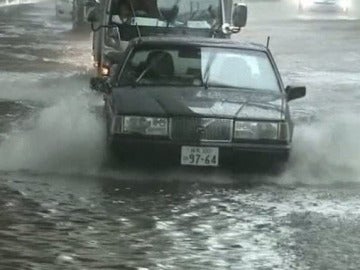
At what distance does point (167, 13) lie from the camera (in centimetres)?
1591

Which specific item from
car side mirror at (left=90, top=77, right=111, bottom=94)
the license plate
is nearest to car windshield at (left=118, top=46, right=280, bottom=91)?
car side mirror at (left=90, top=77, right=111, bottom=94)

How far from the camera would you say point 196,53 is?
10781mm

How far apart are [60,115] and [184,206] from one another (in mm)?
5186

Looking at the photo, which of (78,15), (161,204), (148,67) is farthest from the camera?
(78,15)

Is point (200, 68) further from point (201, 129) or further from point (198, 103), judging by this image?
point (201, 129)

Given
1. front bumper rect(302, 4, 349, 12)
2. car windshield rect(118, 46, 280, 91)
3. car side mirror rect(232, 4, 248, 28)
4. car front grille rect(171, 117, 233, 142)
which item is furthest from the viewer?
front bumper rect(302, 4, 349, 12)

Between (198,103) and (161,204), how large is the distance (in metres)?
1.36

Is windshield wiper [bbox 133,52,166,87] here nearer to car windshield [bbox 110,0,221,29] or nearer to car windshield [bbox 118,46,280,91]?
car windshield [bbox 118,46,280,91]

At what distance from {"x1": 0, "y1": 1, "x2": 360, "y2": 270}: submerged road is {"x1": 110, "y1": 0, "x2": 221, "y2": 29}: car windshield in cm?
153

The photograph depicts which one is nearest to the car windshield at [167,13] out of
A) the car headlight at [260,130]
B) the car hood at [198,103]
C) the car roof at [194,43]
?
the car roof at [194,43]

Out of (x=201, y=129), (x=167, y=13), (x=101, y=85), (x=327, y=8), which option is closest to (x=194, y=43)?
(x=101, y=85)

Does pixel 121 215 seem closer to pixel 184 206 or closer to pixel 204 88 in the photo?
pixel 184 206

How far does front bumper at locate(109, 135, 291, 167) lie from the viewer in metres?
9.30

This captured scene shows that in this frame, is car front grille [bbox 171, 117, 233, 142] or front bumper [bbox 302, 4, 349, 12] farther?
front bumper [bbox 302, 4, 349, 12]
